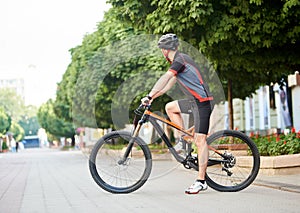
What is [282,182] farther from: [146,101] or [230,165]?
[146,101]

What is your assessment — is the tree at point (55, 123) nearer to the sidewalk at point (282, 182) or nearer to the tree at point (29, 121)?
the tree at point (29, 121)

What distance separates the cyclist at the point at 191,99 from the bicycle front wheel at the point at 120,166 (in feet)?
1.89

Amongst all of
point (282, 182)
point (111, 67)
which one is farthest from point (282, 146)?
point (111, 67)

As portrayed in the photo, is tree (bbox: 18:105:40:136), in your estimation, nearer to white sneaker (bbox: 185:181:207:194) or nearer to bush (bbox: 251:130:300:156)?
bush (bbox: 251:130:300:156)

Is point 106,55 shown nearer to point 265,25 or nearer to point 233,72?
point 233,72

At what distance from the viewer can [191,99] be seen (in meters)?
8.21

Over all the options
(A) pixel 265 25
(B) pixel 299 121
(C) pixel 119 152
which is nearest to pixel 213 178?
(C) pixel 119 152

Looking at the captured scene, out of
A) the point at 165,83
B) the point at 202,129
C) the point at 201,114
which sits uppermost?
the point at 165,83

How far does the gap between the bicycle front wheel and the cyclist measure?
22.6 inches

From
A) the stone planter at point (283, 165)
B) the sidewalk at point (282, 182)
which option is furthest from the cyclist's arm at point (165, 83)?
the stone planter at point (283, 165)

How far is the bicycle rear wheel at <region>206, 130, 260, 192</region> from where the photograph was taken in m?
8.38

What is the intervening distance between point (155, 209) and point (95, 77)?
82.7 feet

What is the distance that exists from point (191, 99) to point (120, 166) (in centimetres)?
125

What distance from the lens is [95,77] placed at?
3178 centimetres
